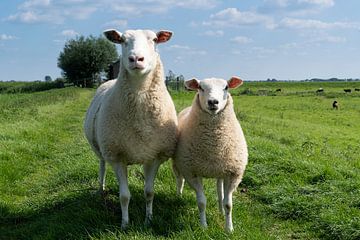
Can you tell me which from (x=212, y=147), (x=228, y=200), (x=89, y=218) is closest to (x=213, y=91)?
(x=212, y=147)

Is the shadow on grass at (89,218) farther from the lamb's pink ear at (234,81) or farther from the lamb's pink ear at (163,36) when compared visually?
the lamb's pink ear at (163,36)

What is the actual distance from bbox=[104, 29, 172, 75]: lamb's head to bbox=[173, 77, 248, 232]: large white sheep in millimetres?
644

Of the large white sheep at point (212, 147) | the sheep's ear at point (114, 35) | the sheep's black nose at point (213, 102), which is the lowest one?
the large white sheep at point (212, 147)

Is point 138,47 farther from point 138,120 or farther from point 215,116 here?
point 215,116

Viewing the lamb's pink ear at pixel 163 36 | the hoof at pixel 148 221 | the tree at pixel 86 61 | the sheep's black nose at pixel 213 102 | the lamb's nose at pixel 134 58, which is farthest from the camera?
the tree at pixel 86 61

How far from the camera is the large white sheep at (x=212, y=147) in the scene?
19.3 feet

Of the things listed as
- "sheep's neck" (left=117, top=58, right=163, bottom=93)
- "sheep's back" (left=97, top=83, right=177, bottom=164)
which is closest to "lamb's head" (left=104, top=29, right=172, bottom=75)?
"sheep's neck" (left=117, top=58, right=163, bottom=93)

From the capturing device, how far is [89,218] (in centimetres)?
600

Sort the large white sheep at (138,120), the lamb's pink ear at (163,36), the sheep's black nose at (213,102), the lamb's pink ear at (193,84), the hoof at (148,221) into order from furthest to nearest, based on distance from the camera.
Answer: the lamb's pink ear at (163,36), the lamb's pink ear at (193,84), the large white sheep at (138,120), the hoof at (148,221), the sheep's black nose at (213,102)

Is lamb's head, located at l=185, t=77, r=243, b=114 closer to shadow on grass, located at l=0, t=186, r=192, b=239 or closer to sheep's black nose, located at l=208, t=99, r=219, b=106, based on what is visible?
sheep's black nose, located at l=208, t=99, r=219, b=106

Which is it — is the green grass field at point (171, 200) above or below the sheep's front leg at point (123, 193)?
below

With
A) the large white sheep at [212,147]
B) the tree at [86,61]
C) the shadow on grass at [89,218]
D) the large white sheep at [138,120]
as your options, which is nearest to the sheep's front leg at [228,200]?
the large white sheep at [212,147]

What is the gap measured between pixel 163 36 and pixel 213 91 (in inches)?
44.2

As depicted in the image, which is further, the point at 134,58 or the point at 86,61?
the point at 86,61
